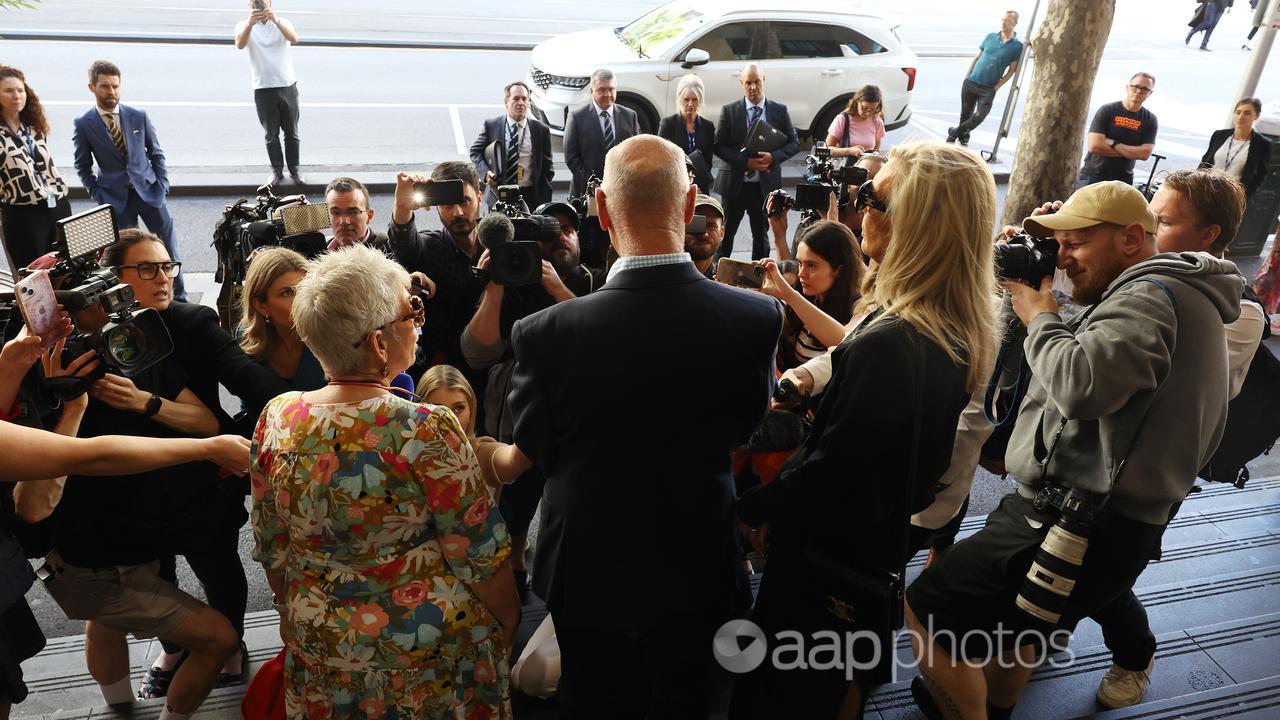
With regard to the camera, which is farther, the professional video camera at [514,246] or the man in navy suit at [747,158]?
the man in navy suit at [747,158]

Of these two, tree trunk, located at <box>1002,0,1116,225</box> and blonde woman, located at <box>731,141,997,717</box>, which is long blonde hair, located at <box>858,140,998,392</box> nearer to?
blonde woman, located at <box>731,141,997,717</box>

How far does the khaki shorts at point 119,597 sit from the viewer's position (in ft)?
8.14

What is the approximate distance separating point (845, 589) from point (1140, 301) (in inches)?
42.6

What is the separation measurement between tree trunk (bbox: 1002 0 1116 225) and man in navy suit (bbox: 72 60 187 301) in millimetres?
6889

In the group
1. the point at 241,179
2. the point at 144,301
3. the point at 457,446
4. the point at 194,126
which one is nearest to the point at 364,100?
the point at 194,126

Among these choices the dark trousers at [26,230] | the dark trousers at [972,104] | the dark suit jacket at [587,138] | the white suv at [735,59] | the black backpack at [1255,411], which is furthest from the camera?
the dark trousers at [972,104]

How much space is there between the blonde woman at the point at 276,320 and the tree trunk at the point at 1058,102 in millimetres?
6303

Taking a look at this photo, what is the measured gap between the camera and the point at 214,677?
2.64 metres

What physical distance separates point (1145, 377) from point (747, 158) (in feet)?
17.6

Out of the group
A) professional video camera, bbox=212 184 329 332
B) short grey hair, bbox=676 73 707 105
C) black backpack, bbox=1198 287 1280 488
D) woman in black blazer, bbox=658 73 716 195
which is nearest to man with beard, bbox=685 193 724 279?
professional video camera, bbox=212 184 329 332

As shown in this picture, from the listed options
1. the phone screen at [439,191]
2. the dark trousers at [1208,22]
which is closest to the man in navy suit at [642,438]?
the phone screen at [439,191]

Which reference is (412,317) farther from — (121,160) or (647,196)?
(121,160)

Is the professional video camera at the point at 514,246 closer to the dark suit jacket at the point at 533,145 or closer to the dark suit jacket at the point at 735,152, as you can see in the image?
the dark suit jacket at the point at 533,145

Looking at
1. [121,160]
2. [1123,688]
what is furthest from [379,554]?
[121,160]
